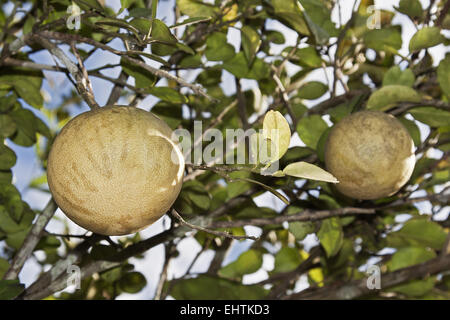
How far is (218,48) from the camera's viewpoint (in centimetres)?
144

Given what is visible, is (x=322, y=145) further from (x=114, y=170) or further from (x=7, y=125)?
(x=7, y=125)

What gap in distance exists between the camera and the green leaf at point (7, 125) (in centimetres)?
149

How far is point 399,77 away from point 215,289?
0.87 metres

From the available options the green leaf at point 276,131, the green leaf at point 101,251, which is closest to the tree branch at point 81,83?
the green leaf at point 276,131

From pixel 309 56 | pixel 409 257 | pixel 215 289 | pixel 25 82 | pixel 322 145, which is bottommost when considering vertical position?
pixel 215 289

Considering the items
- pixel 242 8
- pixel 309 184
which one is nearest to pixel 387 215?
pixel 309 184

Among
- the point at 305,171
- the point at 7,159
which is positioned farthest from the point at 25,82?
the point at 305,171

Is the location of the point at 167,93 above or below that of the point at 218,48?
below

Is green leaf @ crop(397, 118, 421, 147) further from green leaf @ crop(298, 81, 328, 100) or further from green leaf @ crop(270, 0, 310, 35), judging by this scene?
green leaf @ crop(270, 0, 310, 35)

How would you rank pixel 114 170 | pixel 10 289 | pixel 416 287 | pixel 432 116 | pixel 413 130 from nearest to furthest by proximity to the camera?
pixel 114 170, pixel 10 289, pixel 432 116, pixel 413 130, pixel 416 287

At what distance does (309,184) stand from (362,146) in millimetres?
355

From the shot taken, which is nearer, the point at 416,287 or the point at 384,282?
the point at 384,282

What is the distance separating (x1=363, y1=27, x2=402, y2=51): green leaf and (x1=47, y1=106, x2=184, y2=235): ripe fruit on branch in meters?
0.95

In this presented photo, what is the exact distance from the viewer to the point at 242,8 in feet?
4.59
